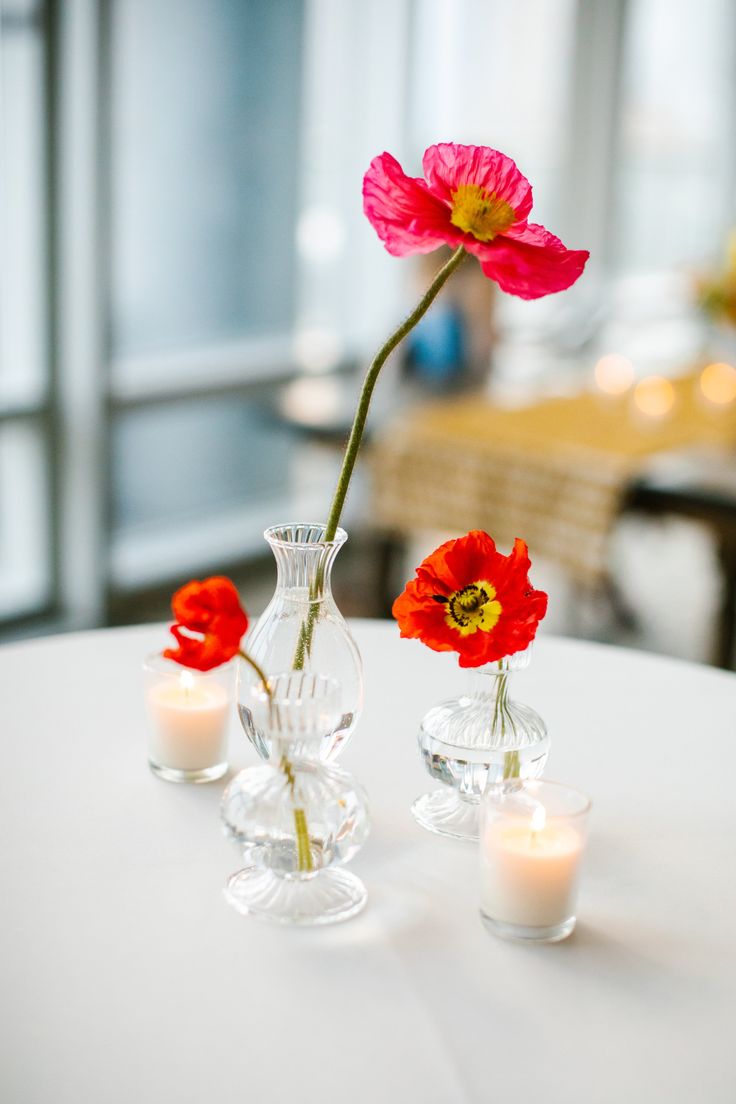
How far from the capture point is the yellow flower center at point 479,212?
80 centimetres

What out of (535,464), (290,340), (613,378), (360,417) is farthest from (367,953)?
(290,340)

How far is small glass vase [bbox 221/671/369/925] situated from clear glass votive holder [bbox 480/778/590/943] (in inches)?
3.4

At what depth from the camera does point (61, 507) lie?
311 centimetres

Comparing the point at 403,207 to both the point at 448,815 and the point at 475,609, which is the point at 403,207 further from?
the point at 448,815

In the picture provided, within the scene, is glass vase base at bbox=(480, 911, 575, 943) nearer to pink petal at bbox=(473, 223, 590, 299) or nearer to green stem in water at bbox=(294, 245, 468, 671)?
green stem in water at bbox=(294, 245, 468, 671)

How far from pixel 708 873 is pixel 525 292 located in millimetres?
435

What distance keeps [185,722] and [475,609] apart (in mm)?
271

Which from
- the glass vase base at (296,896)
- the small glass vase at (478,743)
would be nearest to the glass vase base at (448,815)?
the small glass vase at (478,743)

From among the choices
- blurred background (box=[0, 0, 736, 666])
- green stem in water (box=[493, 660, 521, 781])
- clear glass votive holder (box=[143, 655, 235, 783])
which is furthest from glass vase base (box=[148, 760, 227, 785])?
blurred background (box=[0, 0, 736, 666])

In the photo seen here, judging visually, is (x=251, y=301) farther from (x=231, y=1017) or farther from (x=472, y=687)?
(x=231, y=1017)

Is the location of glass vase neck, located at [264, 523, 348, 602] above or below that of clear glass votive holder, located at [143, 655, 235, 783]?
above

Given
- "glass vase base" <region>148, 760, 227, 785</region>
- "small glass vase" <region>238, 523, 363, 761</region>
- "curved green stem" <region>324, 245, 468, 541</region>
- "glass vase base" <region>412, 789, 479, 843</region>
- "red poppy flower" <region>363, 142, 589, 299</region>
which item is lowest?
"glass vase base" <region>412, 789, 479, 843</region>

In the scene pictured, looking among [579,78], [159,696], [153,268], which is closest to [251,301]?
[153,268]

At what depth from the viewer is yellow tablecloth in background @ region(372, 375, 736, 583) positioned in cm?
238
